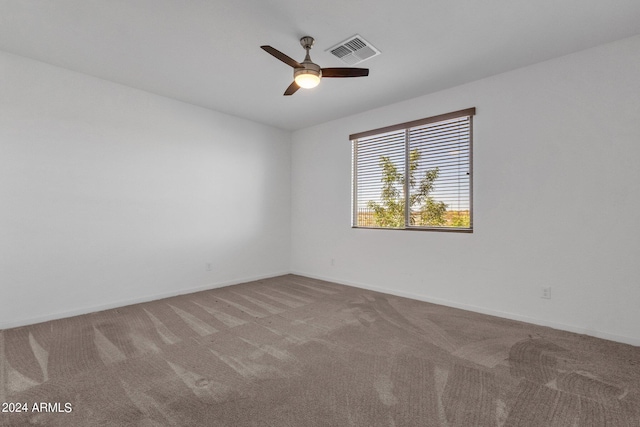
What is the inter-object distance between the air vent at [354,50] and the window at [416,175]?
1.50m

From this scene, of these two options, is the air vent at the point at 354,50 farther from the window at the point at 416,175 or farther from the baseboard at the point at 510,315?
the baseboard at the point at 510,315

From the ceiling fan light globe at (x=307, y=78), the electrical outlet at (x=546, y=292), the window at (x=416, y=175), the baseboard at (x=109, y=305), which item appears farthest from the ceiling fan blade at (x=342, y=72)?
the baseboard at (x=109, y=305)

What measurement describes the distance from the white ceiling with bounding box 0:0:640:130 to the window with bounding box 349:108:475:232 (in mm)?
634

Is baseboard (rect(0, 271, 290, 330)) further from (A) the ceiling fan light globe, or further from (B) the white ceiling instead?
(A) the ceiling fan light globe

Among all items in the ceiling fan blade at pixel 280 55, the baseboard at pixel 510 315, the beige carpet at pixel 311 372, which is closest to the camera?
the beige carpet at pixel 311 372

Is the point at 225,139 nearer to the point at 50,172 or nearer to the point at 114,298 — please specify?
the point at 50,172

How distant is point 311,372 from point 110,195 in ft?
11.0

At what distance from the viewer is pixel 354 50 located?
2859 mm

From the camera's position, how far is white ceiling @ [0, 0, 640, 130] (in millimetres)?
2316

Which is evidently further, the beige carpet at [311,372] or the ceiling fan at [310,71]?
the ceiling fan at [310,71]

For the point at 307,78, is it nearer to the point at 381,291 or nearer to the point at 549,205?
the point at 549,205

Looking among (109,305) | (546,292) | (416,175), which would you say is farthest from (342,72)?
(109,305)

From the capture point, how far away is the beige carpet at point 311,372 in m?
1.72

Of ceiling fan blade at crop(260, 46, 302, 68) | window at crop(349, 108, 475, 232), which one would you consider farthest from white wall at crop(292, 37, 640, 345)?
ceiling fan blade at crop(260, 46, 302, 68)
